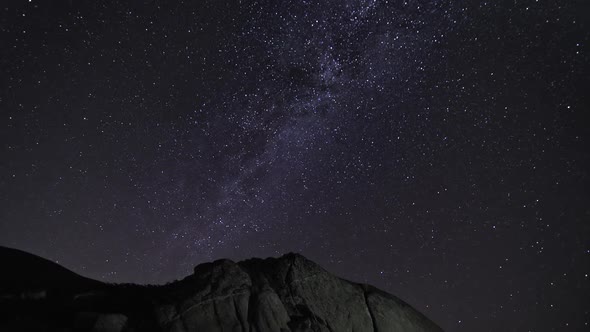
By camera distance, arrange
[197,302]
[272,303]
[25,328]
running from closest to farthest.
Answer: [25,328]
[197,302]
[272,303]

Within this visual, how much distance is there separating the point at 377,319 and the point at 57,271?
35.9 feet

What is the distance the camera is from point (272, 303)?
11109 mm

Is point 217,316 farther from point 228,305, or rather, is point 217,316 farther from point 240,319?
point 240,319

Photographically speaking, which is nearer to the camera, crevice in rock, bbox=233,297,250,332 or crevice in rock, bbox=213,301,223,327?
crevice in rock, bbox=213,301,223,327

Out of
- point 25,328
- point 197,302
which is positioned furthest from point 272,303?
point 25,328

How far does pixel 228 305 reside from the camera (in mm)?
10625

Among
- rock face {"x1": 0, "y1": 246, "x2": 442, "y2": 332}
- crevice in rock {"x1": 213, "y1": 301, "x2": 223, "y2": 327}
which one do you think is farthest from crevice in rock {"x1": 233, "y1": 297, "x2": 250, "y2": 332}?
crevice in rock {"x1": 213, "y1": 301, "x2": 223, "y2": 327}

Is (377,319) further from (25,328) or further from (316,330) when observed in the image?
(25,328)

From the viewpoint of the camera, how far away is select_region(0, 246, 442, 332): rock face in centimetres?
981

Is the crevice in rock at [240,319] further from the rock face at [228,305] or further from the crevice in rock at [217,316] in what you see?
the crevice in rock at [217,316]

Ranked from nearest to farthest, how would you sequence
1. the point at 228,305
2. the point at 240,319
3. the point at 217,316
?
the point at 217,316
the point at 240,319
the point at 228,305

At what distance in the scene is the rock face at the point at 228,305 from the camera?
32.2ft

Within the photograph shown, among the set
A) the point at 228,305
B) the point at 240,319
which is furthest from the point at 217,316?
the point at 240,319

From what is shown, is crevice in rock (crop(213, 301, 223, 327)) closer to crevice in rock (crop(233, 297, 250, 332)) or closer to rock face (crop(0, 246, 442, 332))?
rock face (crop(0, 246, 442, 332))
